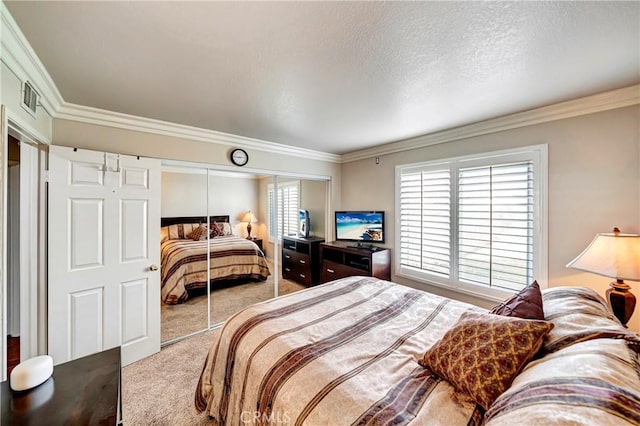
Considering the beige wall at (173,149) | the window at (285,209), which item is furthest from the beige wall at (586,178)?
the window at (285,209)

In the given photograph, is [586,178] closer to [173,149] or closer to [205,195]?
[205,195]

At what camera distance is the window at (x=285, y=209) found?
3777mm

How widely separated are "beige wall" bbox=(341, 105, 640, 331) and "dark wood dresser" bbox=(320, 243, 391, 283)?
1.79 m

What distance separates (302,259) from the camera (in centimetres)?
423

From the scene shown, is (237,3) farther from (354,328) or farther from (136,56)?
(354,328)


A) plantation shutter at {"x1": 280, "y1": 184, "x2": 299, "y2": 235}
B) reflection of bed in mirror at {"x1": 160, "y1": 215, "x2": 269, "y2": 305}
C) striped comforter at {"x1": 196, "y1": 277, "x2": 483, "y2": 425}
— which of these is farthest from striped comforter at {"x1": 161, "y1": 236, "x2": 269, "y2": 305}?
striped comforter at {"x1": 196, "y1": 277, "x2": 483, "y2": 425}

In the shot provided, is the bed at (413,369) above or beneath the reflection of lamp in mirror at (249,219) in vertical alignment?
beneath

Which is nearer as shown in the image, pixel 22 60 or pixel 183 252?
pixel 22 60

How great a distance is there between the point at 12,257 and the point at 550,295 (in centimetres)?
491

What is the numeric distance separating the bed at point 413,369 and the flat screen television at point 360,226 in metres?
2.08

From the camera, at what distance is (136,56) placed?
151 cm

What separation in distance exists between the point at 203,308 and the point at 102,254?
53.4 inches

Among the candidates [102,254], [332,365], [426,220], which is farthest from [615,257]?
[102,254]

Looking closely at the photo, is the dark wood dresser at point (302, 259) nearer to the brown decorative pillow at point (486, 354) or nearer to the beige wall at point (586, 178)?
the beige wall at point (586, 178)
